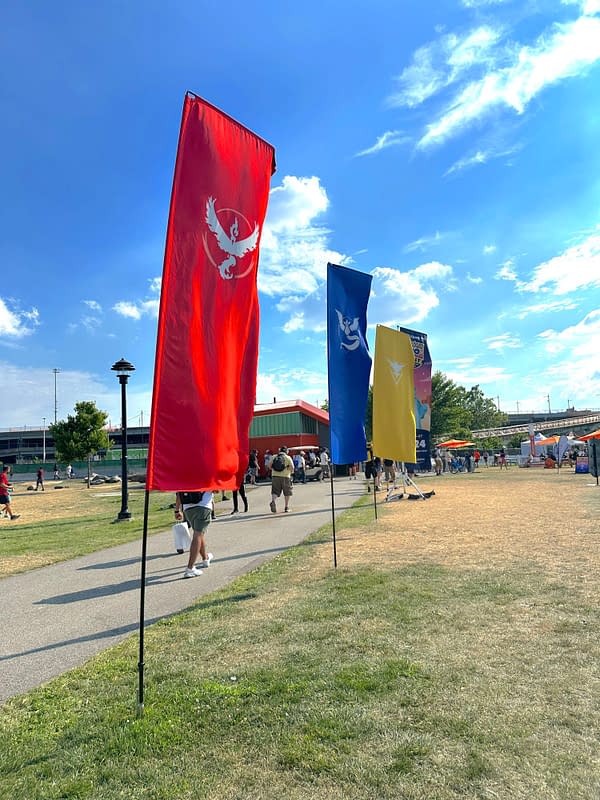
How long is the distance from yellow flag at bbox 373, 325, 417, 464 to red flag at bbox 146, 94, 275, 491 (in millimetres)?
7154

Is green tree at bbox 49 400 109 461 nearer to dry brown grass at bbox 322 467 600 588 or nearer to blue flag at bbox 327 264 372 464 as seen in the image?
dry brown grass at bbox 322 467 600 588

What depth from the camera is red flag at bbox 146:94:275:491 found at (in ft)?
12.8

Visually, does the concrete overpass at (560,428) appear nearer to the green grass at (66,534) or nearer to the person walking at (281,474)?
the person walking at (281,474)

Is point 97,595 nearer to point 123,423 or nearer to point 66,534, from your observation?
point 66,534

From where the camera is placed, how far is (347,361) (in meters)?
9.25

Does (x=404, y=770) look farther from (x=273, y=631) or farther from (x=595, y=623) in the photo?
(x=595, y=623)

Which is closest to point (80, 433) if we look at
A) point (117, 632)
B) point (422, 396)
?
point (422, 396)

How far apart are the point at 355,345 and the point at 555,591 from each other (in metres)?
4.99

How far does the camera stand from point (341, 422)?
9164mm

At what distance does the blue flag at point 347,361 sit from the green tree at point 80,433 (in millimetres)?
39486

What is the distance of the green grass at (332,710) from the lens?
8.74 feet

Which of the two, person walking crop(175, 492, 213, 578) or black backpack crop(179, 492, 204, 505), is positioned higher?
black backpack crop(179, 492, 204, 505)

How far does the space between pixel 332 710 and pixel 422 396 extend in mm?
25167

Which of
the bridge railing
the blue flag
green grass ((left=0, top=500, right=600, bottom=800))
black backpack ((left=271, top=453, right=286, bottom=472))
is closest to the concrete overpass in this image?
the bridge railing
